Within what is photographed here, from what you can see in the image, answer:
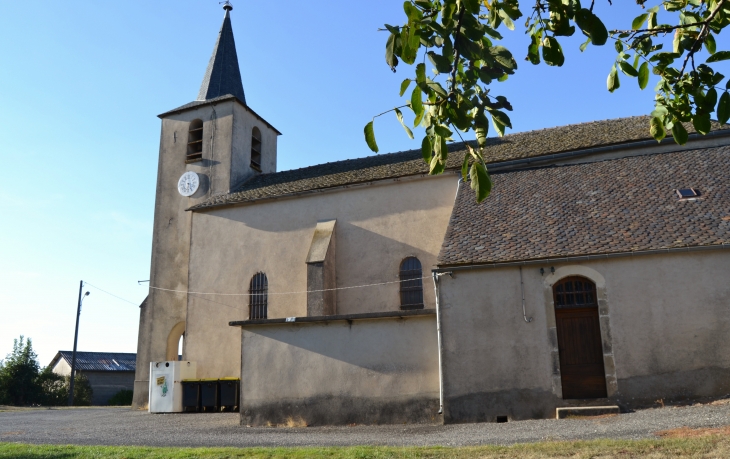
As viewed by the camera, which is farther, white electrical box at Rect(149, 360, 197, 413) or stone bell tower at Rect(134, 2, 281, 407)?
stone bell tower at Rect(134, 2, 281, 407)

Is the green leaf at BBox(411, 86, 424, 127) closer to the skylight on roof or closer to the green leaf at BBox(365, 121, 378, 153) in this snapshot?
the green leaf at BBox(365, 121, 378, 153)

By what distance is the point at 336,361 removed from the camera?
15258mm

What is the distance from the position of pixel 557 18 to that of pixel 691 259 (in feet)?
36.4

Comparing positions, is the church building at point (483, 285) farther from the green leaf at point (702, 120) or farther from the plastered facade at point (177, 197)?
the green leaf at point (702, 120)

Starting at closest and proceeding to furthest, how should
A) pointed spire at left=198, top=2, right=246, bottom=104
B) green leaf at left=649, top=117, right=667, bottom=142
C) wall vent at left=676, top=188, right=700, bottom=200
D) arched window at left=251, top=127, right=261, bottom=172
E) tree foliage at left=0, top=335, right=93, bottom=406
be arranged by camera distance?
green leaf at left=649, top=117, right=667, bottom=142
wall vent at left=676, top=188, right=700, bottom=200
arched window at left=251, top=127, right=261, bottom=172
pointed spire at left=198, top=2, right=246, bottom=104
tree foliage at left=0, top=335, right=93, bottom=406

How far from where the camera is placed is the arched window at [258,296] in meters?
22.4

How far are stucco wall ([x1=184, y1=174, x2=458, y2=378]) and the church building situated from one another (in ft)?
0.21

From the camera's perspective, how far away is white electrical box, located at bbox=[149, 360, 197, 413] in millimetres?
21031

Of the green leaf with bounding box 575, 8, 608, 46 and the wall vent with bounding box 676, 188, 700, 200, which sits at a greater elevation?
the wall vent with bounding box 676, 188, 700, 200

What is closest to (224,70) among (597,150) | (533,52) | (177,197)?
(177,197)

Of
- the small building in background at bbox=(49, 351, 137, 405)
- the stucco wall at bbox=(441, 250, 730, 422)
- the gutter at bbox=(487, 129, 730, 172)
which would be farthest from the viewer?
the small building in background at bbox=(49, 351, 137, 405)

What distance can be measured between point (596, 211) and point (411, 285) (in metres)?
6.52

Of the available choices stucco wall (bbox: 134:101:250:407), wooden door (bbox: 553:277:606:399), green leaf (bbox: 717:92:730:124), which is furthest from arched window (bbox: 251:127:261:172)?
green leaf (bbox: 717:92:730:124)

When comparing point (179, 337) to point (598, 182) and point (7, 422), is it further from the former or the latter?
point (598, 182)
